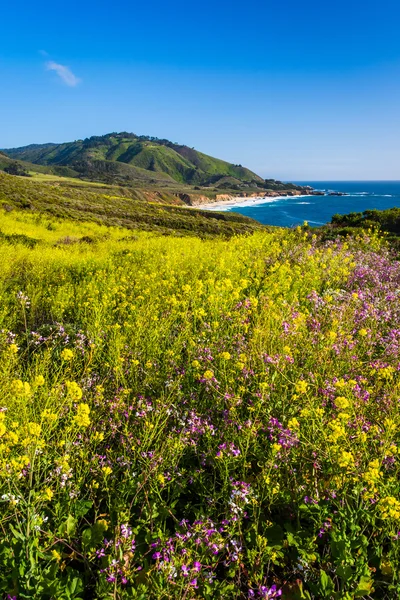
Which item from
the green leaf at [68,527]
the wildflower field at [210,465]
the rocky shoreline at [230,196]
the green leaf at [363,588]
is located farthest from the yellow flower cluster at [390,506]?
the rocky shoreline at [230,196]

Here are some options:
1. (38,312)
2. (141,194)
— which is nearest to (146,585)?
(38,312)

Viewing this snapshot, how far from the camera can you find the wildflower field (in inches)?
75.7

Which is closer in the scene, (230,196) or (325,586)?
(325,586)

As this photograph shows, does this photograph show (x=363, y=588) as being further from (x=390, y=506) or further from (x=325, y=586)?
(x=390, y=506)

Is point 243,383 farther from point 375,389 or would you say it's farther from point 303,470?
point 375,389

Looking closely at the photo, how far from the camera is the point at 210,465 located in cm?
290

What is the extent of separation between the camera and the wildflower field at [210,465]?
192 centimetres

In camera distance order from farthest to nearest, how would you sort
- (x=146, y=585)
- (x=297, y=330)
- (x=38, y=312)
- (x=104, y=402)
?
(x=38, y=312), (x=297, y=330), (x=104, y=402), (x=146, y=585)

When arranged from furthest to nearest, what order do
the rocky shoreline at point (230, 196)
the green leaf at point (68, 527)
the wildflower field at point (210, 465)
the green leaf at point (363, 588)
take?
the rocky shoreline at point (230, 196)
the green leaf at point (68, 527)
the wildflower field at point (210, 465)
the green leaf at point (363, 588)

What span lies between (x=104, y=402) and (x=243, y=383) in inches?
54.9

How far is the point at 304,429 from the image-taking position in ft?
8.84

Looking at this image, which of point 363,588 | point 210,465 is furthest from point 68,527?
point 363,588

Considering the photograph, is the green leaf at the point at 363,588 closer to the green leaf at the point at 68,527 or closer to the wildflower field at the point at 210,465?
the wildflower field at the point at 210,465

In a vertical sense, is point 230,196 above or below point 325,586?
above
